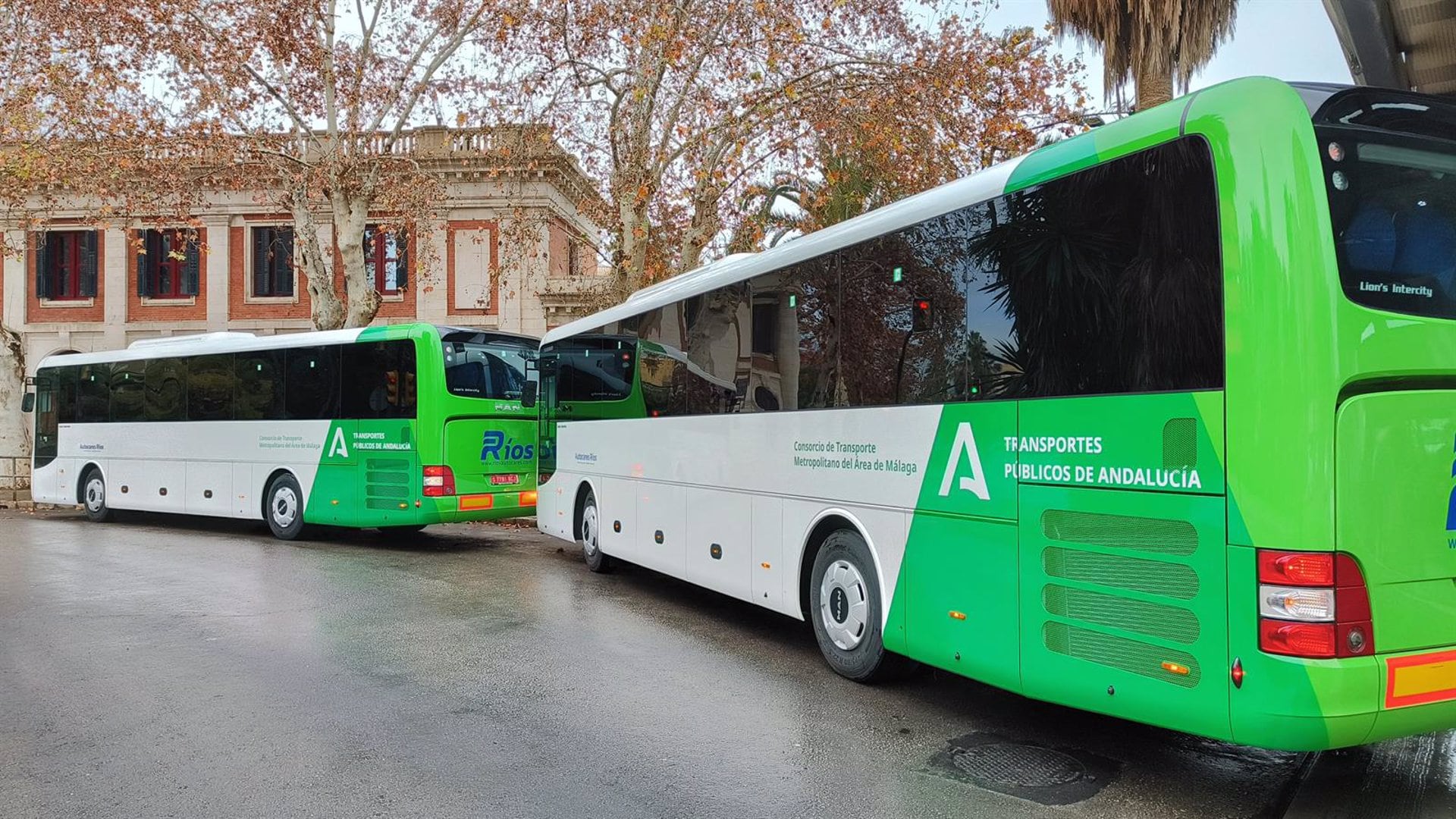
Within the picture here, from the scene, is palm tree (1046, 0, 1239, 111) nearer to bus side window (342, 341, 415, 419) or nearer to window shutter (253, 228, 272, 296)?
bus side window (342, 341, 415, 419)

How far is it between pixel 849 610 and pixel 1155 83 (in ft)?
29.1

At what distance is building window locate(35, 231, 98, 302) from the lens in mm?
33875

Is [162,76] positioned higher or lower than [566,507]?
higher

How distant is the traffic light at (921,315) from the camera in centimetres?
598

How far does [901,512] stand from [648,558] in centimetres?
447

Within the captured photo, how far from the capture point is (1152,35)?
40.7 ft

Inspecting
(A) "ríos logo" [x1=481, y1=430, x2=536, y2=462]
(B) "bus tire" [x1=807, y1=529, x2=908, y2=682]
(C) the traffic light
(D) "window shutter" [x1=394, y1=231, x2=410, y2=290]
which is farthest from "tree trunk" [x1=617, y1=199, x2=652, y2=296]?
(D) "window shutter" [x1=394, y1=231, x2=410, y2=290]

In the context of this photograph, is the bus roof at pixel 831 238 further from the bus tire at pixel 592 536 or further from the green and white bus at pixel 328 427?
the green and white bus at pixel 328 427

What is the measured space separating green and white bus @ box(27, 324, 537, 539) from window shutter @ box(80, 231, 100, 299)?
18.1m

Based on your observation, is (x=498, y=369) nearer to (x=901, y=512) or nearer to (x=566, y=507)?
(x=566, y=507)

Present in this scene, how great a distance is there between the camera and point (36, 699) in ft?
20.9

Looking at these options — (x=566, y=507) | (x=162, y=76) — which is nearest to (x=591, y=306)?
(x=162, y=76)

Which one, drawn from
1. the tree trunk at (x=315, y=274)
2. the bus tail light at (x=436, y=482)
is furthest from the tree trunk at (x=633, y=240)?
the tree trunk at (x=315, y=274)

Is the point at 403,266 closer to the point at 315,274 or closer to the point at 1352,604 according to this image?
the point at 315,274
